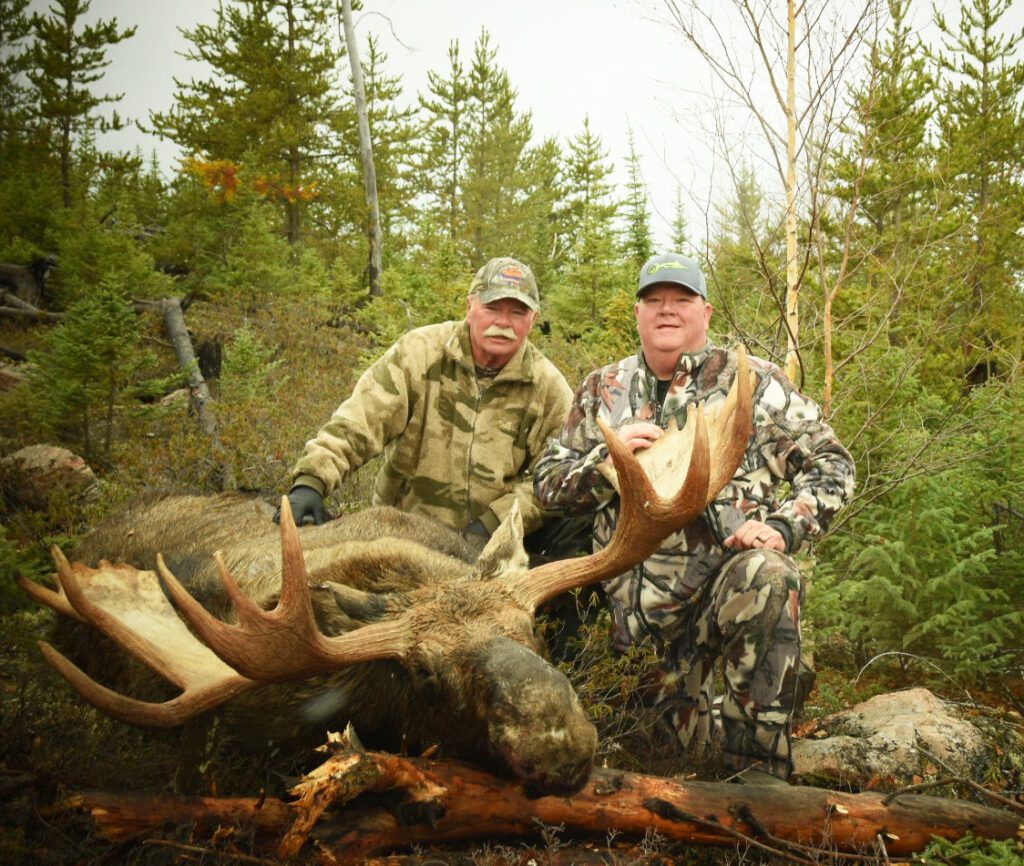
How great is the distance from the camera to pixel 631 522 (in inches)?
131

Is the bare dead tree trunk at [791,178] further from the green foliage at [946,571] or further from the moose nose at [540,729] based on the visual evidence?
the moose nose at [540,729]

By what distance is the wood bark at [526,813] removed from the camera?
2430mm

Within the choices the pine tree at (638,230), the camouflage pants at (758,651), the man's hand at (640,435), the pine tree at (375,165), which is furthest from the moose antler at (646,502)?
the pine tree at (375,165)

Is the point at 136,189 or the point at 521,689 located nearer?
the point at 521,689

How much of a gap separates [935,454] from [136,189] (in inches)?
934

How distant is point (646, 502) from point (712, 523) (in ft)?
3.17

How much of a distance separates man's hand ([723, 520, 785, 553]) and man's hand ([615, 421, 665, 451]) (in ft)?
2.11

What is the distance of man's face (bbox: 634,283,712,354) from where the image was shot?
441cm

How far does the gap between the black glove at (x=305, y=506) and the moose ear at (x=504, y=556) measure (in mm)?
1296

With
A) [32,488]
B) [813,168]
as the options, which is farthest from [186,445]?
[813,168]

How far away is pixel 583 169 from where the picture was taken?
98.6ft

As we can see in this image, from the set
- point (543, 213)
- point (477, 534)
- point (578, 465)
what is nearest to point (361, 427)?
point (477, 534)

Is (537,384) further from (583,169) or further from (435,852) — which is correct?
(583,169)

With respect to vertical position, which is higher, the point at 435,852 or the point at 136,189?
the point at 136,189
